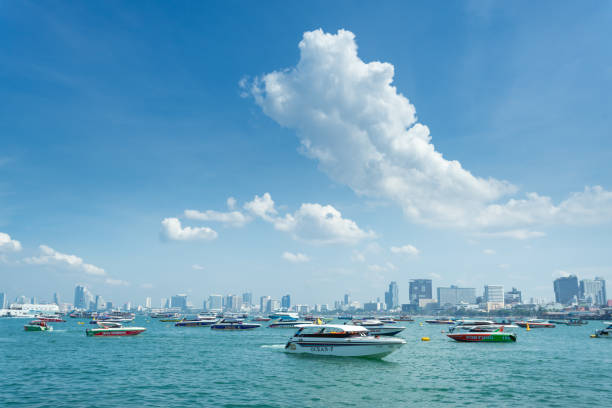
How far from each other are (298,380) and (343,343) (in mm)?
12519

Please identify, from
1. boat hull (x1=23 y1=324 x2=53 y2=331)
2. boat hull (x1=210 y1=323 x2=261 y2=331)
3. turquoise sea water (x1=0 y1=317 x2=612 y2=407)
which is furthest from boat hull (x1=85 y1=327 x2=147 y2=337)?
boat hull (x1=210 y1=323 x2=261 y2=331)

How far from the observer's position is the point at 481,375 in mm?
37375

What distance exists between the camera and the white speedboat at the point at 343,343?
44.7m

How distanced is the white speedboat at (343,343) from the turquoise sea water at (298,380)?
101 centimetres

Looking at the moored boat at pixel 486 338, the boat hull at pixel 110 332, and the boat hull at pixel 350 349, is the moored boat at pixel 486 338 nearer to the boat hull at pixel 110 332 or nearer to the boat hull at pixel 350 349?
the boat hull at pixel 350 349

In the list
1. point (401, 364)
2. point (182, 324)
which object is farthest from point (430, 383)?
point (182, 324)

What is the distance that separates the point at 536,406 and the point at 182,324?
129m

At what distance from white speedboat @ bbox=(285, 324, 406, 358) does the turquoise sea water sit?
39.7 inches

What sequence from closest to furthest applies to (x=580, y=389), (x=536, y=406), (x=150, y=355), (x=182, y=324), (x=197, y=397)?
(x=536, y=406)
(x=197, y=397)
(x=580, y=389)
(x=150, y=355)
(x=182, y=324)

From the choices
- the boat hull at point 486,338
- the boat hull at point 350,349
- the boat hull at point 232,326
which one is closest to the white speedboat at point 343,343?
the boat hull at point 350,349

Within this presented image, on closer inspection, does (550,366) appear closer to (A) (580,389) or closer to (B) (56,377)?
(A) (580,389)

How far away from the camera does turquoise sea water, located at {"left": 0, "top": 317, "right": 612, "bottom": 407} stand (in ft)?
90.3

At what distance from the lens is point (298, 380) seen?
34.4m

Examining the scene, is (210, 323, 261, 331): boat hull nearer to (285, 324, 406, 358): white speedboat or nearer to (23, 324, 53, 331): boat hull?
(23, 324, 53, 331): boat hull
